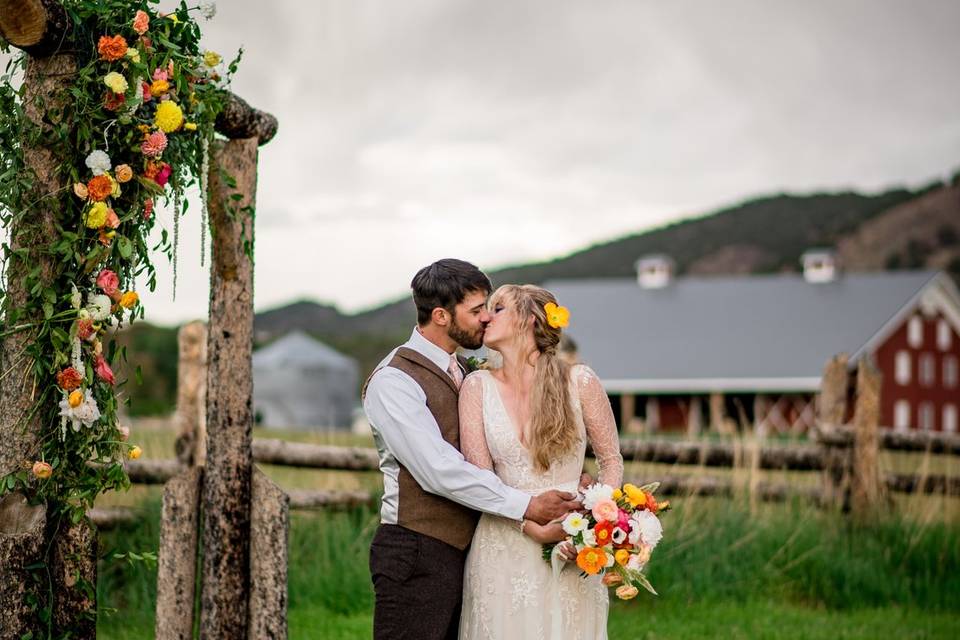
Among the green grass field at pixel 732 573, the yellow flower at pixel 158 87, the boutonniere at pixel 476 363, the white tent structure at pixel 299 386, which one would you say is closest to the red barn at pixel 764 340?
the white tent structure at pixel 299 386

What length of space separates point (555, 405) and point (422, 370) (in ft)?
1.67

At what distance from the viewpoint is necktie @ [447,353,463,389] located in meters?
4.04

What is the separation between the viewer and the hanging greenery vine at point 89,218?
3.75 metres

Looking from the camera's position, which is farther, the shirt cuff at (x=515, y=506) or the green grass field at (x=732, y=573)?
the green grass field at (x=732, y=573)

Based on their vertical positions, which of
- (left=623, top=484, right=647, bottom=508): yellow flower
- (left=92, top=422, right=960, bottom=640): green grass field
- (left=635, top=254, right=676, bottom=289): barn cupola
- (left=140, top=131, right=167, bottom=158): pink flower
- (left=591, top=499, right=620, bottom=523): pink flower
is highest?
(left=635, top=254, right=676, bottom=289): barn cupola

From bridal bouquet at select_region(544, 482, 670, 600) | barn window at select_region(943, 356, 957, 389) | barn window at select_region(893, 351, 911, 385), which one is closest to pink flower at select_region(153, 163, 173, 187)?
bridal bouquet at select_region(544, 482, 670, 600)

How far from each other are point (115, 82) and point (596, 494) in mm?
2216

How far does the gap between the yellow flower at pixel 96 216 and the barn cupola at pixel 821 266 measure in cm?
3163

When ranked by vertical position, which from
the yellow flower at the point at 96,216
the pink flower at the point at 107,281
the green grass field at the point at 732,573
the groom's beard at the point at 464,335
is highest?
the yellow flower at the point at 96,216

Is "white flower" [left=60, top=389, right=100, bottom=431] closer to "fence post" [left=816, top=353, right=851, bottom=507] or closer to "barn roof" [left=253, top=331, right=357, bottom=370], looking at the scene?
"fence post" [left=816, top=353, right=851, bottom=507]

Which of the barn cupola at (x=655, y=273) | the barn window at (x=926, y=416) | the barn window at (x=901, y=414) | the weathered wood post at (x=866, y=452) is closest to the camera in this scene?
the weathered wood post at (x=866, y=452)

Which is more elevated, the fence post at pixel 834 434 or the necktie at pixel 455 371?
the necktie at pixel 455 371

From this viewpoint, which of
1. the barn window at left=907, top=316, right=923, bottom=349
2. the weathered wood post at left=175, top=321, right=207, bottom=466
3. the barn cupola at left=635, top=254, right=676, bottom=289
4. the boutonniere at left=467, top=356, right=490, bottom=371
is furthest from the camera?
the barn cupola at left=635, top=254, right=676, bottom=289

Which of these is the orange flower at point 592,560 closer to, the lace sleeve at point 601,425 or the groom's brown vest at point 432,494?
the lace sleeve at point 601,425
